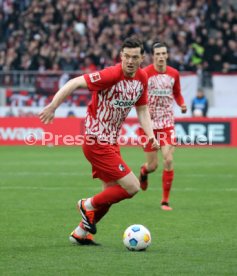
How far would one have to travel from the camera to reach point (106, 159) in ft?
29.9

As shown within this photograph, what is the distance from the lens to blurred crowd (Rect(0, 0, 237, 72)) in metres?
30.5

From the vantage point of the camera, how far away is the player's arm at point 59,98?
26.3 feet

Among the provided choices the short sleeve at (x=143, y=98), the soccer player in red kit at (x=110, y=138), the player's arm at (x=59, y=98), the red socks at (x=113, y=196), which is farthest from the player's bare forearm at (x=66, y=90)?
the red socks at (x=113, y=196)

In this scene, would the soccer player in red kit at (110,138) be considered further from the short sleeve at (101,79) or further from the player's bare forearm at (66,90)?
the player's bare forearm at (66,90)

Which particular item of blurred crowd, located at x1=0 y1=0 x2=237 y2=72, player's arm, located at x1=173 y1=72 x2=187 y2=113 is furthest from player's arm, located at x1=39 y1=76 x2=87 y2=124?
blurred crowd, located at x1=0 y1=0 x2=237 y2=72

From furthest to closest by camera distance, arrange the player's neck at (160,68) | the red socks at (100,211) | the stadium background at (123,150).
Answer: the player's neck at (160,68)
the red socks at (100,211)
the stadium background at (123,150)

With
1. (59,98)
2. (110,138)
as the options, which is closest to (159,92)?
(110,138)

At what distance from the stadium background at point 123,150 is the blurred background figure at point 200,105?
0.58 metres

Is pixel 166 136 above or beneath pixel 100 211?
above

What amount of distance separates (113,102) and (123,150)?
16.4 m

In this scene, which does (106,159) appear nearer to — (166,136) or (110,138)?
(110,138)

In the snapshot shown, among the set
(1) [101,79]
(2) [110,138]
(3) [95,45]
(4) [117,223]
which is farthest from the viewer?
(3) [95,45]

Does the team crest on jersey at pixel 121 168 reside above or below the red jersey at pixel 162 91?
below

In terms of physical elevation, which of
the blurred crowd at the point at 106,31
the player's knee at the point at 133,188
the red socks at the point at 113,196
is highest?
the blurred crowd at the point at 106,31
